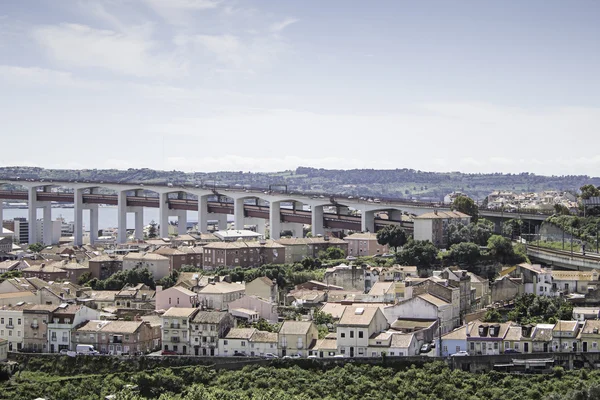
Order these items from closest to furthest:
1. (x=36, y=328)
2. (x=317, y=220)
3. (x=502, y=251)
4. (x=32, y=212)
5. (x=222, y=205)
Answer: (x=36, y=328), (x=502, y=251), (x=317, y=220), (x=222, y=205), (x=32, y=212)

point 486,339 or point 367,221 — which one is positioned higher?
point 367,221

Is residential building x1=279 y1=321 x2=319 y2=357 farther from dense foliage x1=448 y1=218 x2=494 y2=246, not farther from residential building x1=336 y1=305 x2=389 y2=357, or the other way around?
dense foliage x1=448 y1=218 x2=494 y2=246

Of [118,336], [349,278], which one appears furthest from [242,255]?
[118,336]

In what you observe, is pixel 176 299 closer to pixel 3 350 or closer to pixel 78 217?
pixel 3 350

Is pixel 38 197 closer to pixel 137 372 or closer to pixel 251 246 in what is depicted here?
pixel 251 246

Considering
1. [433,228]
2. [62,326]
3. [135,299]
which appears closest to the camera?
[62,326]

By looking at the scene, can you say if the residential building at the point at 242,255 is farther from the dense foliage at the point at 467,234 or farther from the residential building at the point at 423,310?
the residential building at the point at 423,310

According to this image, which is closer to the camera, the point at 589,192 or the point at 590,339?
the point at 590,339
